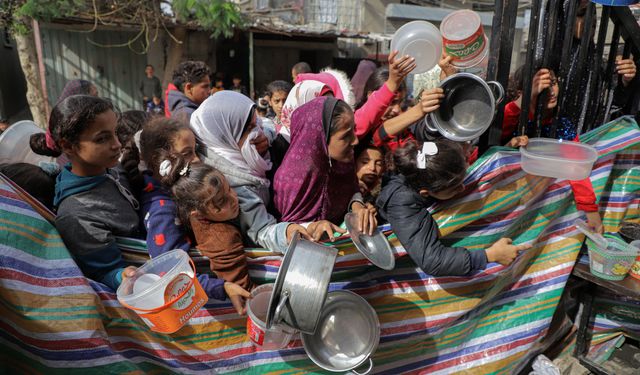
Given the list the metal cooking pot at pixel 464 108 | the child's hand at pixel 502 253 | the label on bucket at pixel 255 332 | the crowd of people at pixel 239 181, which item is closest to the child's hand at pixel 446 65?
the crowd of people at pixel 239 181

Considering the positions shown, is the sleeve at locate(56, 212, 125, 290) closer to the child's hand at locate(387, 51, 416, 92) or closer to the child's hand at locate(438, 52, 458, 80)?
the child's hand at locate(387, 51, 416, 92)

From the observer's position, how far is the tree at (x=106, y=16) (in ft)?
24.0

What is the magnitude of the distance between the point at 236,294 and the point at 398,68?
56.8 inches

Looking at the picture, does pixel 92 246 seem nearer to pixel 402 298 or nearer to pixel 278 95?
pixel 402 298

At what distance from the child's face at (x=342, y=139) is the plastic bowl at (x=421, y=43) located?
68cm

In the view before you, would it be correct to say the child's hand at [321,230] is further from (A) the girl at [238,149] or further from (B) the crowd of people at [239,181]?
(A) the girl at [238,149]

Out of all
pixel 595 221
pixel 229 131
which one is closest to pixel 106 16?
pixel 229 131

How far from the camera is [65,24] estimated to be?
352 inches

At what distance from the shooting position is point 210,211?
1714mm

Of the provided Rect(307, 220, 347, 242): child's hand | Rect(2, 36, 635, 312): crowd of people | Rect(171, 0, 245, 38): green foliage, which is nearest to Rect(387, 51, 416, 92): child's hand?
Rect(2, 36, 635, 312): crowd of people

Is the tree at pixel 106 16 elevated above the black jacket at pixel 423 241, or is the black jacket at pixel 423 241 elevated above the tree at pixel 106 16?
the tree at pixel 106 16

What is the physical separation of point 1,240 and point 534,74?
2.65 meters

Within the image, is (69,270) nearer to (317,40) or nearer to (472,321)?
(472,321)

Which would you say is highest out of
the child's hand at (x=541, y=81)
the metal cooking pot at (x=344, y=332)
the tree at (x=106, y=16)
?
the tree at (x=106, y=16)
